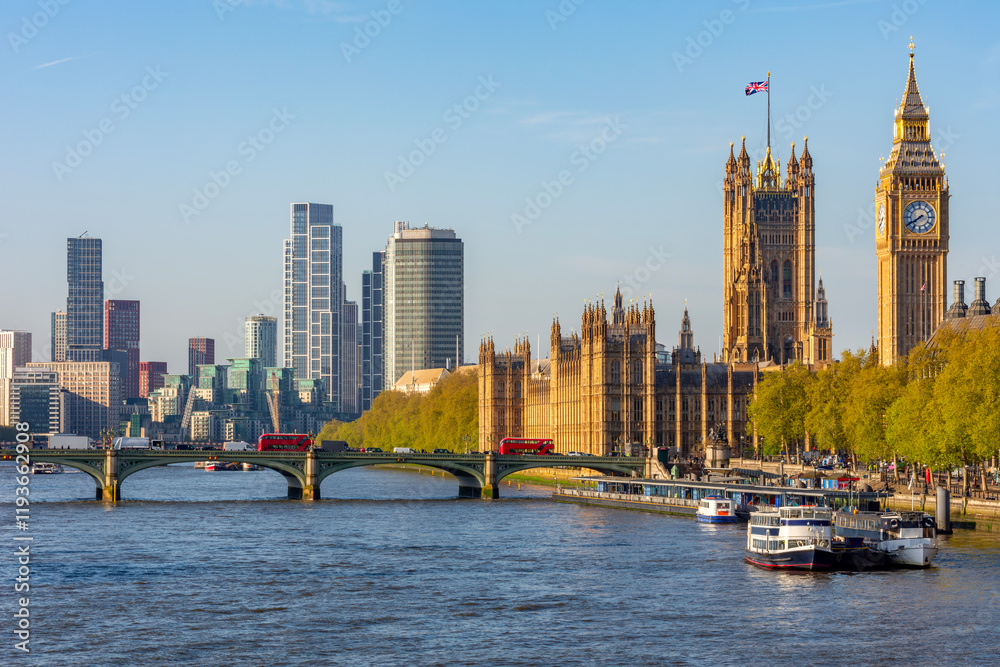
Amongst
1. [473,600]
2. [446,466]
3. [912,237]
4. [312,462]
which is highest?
[912,237]

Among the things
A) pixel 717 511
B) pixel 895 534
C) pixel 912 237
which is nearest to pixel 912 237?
pixel 912 237

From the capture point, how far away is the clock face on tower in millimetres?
191875

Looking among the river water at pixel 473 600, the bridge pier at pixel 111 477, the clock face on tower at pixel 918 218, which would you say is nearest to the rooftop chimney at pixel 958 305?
the clock face on tower at pixel 918 218

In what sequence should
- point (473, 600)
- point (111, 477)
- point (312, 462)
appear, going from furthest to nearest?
point (312, 462), point (111, 477), point (473, 600)

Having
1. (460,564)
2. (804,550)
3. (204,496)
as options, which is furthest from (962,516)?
(204,496)

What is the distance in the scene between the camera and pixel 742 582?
95.7m

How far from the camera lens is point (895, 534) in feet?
339

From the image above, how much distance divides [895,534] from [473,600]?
3118 cm

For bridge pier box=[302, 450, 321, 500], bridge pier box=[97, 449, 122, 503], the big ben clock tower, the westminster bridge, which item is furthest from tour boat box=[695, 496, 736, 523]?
bridge pier box=[97, 449, 122, 503]

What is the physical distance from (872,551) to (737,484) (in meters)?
50.5

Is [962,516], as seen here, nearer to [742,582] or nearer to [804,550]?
[804,550]

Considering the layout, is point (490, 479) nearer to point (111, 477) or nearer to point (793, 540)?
point (111, 477)

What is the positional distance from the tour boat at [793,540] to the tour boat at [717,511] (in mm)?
29630

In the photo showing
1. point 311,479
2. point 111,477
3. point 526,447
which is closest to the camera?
point 111,477
